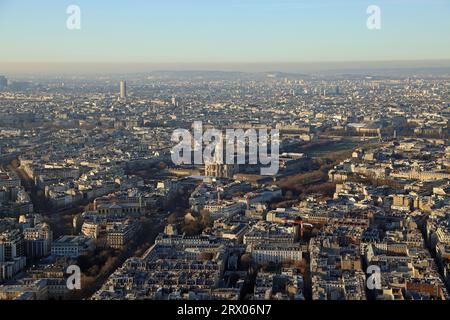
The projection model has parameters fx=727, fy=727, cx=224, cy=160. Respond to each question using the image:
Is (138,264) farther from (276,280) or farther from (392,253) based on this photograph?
(392,253)

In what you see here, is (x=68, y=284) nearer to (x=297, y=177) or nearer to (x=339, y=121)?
(x=297, y=177)

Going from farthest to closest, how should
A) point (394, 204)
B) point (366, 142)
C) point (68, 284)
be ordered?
point (366, 142), point (394, 204), point (68, 284)

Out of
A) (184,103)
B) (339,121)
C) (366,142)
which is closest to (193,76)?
(184,103)

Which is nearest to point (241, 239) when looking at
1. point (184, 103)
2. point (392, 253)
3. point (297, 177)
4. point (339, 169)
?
point (392, 253)
